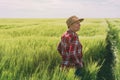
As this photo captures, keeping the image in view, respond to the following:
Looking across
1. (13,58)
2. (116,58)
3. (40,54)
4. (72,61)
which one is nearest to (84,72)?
(72,61)

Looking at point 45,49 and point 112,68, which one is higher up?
point 45,49

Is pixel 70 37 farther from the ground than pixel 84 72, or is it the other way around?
pixel 70 37

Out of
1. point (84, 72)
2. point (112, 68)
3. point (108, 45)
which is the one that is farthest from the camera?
point (108, 45)

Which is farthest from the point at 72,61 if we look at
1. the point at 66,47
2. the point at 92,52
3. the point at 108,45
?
the point at 108,45

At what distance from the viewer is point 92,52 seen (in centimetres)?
562

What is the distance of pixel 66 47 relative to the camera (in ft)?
14.0

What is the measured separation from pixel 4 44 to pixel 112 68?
69.5 inches

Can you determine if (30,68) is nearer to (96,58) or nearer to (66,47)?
(66,47)

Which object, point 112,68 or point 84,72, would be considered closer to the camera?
point 84,72

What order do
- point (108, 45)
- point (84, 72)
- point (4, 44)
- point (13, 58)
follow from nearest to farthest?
point (13, 58) < point (84, 72) < point (4, 44) < point (108, 45)

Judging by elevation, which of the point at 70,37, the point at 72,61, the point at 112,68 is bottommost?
the point at 112,68

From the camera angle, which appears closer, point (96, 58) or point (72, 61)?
point (72, 61)

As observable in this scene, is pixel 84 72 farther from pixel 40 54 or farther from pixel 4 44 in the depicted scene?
pixel 4 44

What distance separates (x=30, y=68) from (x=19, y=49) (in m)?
0.65
